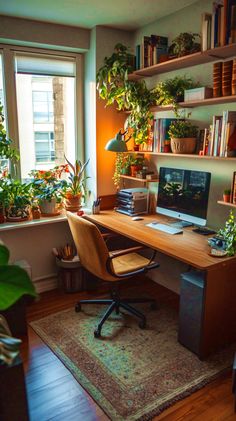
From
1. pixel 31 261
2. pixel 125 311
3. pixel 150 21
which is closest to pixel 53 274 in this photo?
pixel 31 261

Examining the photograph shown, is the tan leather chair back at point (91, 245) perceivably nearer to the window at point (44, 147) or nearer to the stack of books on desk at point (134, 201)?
the stack of books on desk at point (134, 201)

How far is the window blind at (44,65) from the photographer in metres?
2.95

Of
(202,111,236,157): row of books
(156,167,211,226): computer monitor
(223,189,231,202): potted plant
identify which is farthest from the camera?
(156,167,211,226): computer monitor

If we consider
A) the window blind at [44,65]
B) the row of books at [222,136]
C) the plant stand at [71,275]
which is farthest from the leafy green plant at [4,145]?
the row of books at [222,136]

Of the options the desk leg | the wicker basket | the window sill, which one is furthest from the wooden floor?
the wicker basket

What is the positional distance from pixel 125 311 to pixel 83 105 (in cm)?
202

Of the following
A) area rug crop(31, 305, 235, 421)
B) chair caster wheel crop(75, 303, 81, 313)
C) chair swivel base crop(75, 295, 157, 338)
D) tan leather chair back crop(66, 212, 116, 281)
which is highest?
tan leather chair back crop(66, 212, 116, 281)

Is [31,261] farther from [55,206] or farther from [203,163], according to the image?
[203,163]

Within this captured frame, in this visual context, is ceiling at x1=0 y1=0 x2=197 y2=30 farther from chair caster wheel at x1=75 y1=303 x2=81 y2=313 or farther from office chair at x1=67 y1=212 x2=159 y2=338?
chair caster wheel at x1=75 y1=303 x2=81 y2=313

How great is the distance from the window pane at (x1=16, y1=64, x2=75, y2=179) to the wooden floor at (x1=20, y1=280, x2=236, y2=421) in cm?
171

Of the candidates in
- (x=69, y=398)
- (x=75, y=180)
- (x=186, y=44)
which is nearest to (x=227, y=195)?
(x=186, y=44)

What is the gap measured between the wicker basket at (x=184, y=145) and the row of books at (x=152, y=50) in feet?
2.29

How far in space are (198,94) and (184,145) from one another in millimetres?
374

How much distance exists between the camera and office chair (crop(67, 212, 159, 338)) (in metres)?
2.26
